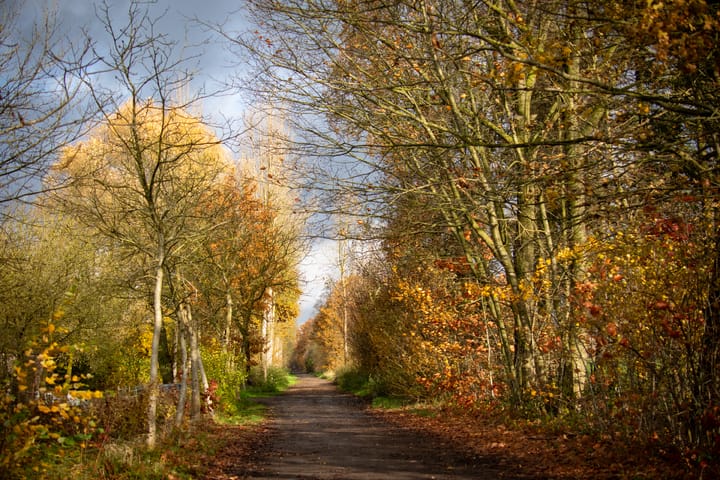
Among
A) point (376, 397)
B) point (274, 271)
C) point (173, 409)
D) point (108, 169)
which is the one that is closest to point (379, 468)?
point (173, 409)

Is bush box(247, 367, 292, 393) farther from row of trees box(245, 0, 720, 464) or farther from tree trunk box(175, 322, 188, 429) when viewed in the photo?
tree trunk box(175, 322, 188, 429)

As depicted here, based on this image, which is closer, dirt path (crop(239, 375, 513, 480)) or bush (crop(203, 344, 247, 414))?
dirt path (crop(239, 375, 513, 480))

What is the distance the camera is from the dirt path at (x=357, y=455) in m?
7.98

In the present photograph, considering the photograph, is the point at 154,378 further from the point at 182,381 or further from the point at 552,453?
the point at 552,453

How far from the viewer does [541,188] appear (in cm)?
793

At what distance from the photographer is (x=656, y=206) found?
6.72m

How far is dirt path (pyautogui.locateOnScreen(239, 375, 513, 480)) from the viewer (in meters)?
7.98

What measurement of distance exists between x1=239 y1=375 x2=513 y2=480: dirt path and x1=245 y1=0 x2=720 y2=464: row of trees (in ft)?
7.11

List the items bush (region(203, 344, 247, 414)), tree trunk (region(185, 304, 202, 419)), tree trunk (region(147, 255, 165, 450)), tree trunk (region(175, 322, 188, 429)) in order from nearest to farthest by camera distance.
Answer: tree trunk (region(147, 255, 165, 450))
tree trunk (region(175, 322, 188, 429))
tree trunk (region(185, 304, 202, 419))
bush (region(203, 344, 247, 414))

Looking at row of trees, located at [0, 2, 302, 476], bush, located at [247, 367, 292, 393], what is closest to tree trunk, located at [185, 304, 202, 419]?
row of trees, located at [0, 2, 302, 476]

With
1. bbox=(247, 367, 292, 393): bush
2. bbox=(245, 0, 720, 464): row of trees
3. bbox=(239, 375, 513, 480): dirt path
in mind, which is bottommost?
bbox=(247, 367, 292, 393): bush

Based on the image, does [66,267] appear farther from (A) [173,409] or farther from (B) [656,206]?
(B) [656,206]

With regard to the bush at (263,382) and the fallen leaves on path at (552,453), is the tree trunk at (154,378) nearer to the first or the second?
the fallen leaves on path at (552,453)

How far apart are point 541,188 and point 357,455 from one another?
16.7ft
